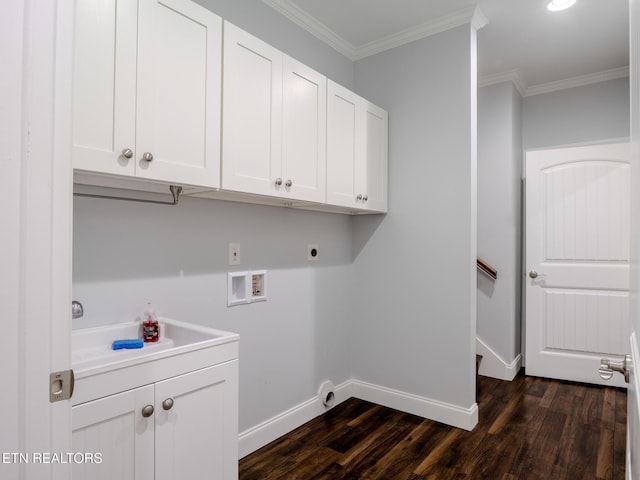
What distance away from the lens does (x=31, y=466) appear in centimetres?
72

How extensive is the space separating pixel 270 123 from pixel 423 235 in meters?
1.33

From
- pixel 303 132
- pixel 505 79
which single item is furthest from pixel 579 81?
pixel 303 132

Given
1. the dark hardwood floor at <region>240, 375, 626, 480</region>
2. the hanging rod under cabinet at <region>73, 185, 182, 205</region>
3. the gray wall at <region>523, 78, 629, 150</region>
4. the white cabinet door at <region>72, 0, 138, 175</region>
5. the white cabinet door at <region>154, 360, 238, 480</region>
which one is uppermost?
the gray wall at <region>523, 78, 629, 150</region>

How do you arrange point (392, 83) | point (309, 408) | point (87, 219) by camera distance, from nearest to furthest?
point (87, 219)
point (309, 408)
point (392, 83)

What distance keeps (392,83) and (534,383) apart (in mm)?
2737

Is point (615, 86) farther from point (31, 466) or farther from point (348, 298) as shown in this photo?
point (31, 466)

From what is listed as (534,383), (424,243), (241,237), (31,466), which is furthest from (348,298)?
(31,466)

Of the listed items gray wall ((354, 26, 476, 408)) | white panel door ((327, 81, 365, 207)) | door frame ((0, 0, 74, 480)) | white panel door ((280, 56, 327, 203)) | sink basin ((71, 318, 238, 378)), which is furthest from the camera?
gray wall ((354, 26, 476, 408))

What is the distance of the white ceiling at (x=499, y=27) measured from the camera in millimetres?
2402

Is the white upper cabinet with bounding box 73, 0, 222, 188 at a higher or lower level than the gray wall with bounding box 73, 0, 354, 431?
higher

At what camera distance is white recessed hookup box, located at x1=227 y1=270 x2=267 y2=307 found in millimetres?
2066

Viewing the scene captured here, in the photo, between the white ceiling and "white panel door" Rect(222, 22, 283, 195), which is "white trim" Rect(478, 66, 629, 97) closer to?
the white ceiling

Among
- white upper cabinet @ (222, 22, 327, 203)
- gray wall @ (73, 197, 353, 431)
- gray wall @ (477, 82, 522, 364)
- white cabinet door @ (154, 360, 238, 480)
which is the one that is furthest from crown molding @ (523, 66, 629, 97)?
white cabinet door @ (154, 360, 238, 480)

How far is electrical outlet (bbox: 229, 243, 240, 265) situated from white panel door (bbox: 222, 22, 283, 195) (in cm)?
A: 40
